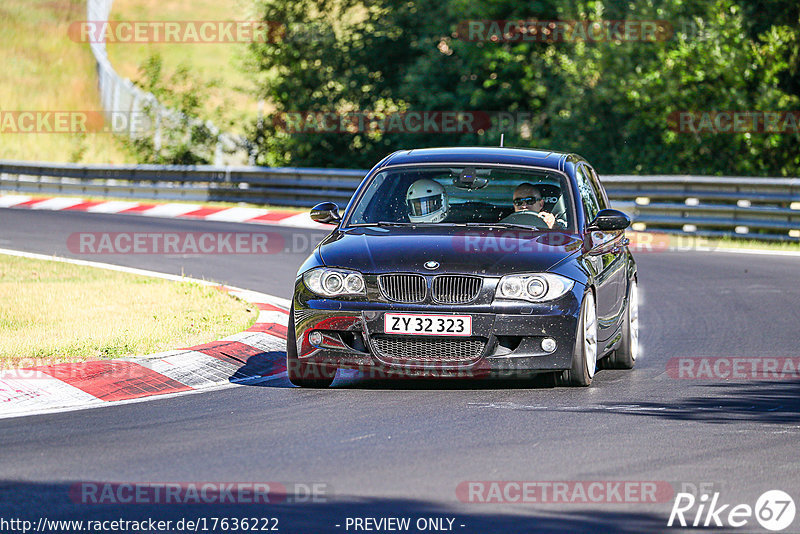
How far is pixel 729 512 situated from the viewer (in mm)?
5496

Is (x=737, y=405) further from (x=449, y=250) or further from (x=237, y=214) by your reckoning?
(x=237, y=214)

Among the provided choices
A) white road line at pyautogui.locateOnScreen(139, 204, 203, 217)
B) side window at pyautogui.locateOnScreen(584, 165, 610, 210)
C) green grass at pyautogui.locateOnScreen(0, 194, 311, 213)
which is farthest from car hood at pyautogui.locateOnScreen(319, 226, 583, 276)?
green grass at pyautogui.locateOnScreen(0, 194, 311, 213)

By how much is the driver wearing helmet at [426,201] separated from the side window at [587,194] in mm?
1044

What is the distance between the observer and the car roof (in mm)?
9820

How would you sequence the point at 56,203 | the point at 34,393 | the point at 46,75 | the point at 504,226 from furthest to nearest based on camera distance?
the point at 46,75
the point at 56,203
the point at 504,226
the point at 34,393

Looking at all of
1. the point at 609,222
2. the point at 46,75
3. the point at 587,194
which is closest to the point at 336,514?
the point at 609,222

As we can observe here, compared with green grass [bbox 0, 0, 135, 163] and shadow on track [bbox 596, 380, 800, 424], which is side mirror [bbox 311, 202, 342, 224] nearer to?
shadow on track [bbox 596, 380, 800, 424]

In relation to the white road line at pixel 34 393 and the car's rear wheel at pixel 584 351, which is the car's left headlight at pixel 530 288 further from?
the white road line at pixel 34 393

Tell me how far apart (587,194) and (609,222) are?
0.75 metres

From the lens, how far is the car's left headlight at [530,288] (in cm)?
834

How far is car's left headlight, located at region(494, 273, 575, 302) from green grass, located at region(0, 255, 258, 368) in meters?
2.72

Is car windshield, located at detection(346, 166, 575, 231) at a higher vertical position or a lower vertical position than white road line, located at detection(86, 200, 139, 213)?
higher

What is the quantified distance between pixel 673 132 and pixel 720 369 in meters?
17.8

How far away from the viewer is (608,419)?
7594 millimetres
